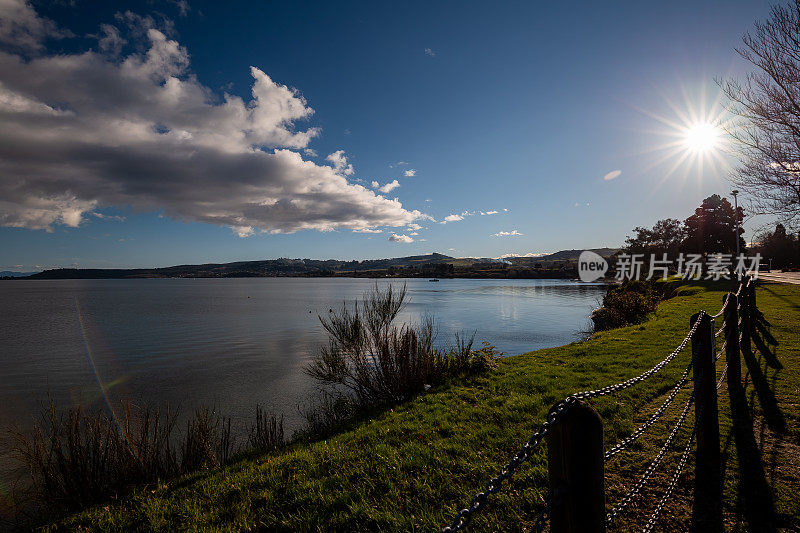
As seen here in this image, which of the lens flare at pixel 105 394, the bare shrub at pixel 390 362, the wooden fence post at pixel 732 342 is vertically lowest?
the lens flare at pixel 105 394

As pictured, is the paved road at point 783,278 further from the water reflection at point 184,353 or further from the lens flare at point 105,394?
the lens flare at point 105,394

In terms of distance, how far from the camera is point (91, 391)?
52.6ft

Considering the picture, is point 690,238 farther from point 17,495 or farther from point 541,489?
point 17,495

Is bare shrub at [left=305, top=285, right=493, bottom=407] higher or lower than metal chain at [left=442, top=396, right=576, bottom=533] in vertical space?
lower

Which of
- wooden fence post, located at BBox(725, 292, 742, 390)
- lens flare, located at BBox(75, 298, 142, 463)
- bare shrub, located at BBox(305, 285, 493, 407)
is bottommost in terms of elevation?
lens flare, located at BBox(75, 298, 142, 463)

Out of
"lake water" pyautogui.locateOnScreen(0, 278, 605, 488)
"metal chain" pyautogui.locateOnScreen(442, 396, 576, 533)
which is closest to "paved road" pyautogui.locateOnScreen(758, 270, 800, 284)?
"lake water" pyautogui.locateOnScreen(0, 278, 605, 488)

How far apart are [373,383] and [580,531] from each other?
9.91 m

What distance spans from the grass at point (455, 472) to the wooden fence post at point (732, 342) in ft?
1.25

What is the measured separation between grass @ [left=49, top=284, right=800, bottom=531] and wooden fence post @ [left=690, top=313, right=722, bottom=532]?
0.13m

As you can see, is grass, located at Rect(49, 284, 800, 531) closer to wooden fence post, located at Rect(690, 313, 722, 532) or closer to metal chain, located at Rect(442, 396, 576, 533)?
wooden fence post, located at Rect(690, 313, 722, 532)

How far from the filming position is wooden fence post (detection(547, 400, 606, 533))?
1.97 meters

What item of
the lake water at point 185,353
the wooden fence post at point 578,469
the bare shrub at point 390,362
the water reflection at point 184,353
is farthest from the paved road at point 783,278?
the wooden fence post at point 578,469

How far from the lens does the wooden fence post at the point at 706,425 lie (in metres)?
4.15

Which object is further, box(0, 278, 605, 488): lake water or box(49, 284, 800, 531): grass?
box(0, 278, 605, 488): lake water
